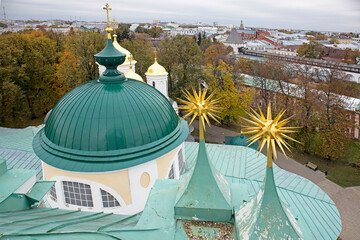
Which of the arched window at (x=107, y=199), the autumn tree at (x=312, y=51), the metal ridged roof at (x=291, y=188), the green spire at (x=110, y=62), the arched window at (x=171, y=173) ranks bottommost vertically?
the metal ridged roof at (x=291, y=188)

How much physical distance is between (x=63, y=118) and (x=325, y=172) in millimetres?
19858

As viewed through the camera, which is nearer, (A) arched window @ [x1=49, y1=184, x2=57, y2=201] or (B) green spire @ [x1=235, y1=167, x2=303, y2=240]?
(B) green spire @ [x1=235, y1=167, x2=303, y2=240]

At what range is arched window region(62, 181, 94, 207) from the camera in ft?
34.8

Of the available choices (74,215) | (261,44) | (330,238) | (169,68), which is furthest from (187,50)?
(261,44)

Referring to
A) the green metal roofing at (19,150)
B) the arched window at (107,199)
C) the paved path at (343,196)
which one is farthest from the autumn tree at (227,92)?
the arched window at (107,199)

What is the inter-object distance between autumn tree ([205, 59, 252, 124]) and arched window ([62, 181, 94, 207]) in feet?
64.8

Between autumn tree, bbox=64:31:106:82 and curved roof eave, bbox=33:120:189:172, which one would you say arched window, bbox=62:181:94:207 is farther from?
autumn tree, bbox=64:31:106:82

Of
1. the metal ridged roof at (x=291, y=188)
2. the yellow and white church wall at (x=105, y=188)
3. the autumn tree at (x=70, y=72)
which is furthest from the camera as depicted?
the autumn tree at (x=70, y=72)

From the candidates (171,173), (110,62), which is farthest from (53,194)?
(110,62)

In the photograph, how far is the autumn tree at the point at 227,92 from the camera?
1180 inches

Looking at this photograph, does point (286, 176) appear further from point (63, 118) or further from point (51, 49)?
point (51, 49)

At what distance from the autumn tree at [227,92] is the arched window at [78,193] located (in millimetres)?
19744

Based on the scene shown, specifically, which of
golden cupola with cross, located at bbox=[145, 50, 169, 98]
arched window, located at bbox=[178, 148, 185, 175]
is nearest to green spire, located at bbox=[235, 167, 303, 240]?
arched window, located at bbox=[178, 148, 185, 175]

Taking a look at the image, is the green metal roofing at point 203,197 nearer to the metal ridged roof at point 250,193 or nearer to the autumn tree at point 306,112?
the metal ridged roof at point 250,193
